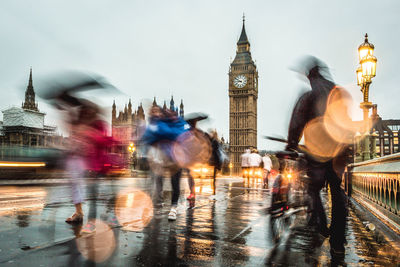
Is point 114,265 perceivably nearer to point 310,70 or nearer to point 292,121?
point 292,121

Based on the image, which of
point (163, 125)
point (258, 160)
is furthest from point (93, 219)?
point (258, 160)

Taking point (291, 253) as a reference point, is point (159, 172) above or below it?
above

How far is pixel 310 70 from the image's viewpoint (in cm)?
378

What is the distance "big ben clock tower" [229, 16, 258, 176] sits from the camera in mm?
82875

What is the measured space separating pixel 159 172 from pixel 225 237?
194cm

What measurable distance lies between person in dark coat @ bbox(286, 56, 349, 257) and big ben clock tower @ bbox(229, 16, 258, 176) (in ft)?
259

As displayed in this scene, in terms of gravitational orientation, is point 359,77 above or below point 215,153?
above

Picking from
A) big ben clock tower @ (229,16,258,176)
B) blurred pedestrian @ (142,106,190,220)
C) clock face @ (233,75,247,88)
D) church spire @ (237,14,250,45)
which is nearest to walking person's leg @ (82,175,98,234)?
blurred pedestrian @ (142,106,190,220)

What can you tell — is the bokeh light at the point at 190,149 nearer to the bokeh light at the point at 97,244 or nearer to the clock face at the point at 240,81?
the bokeh light at the point at 97,244

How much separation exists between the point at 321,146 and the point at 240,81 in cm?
8127

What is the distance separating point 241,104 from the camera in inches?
3312

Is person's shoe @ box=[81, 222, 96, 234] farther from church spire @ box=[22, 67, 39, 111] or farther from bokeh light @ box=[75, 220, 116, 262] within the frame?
church spire @ box=[22, 67, 39, 111]

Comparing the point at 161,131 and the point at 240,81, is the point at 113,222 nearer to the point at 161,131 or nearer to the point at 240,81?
the point at 161,131

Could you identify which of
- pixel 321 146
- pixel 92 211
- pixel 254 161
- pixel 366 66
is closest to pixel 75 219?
pixel 92 211
